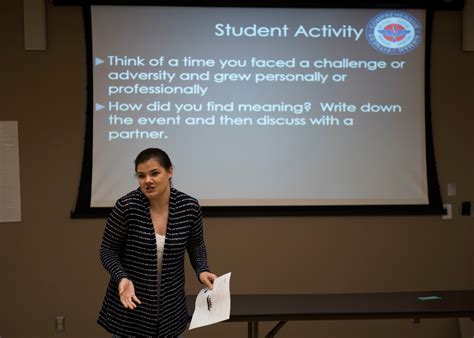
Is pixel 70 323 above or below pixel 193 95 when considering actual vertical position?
below

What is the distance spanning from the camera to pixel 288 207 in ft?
15.1

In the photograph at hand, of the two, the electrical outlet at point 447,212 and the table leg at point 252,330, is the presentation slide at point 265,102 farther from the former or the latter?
the table leg at point 252,330

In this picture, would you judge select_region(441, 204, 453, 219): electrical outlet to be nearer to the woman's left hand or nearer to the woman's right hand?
the woman's left hand

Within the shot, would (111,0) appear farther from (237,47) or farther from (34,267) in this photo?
(34,267)

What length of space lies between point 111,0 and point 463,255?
123 inches

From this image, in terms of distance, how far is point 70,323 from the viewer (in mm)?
4547

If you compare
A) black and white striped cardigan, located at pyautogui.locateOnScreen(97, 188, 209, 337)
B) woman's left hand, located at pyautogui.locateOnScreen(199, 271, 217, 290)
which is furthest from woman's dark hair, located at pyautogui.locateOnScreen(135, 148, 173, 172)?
woman's left hand, located at pyautogui.locateOnScreen(199, 271, 217, 290)

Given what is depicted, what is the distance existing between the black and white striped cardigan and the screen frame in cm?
233

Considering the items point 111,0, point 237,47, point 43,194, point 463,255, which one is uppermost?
point 111,0

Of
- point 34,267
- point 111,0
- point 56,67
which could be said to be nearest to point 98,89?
point 56,67

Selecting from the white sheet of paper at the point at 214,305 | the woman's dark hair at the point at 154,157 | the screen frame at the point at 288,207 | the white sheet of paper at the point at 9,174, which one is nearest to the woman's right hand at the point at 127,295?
the white sheet of paper at the point at 214,305

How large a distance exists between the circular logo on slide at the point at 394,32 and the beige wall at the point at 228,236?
17 cm

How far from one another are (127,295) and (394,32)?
11.0ft

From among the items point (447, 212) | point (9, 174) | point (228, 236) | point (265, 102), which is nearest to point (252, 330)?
point (228, 236)
